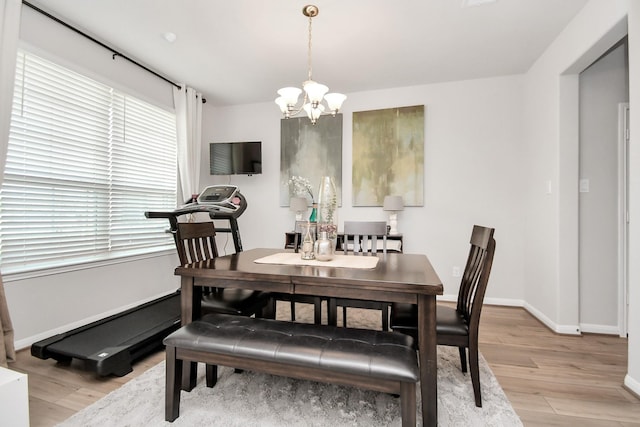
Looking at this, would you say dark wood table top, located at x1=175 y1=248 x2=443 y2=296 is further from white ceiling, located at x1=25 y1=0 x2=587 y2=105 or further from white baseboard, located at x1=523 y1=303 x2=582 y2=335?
white ceiling, located at x1=25 y1=0 x2=587 y2=105

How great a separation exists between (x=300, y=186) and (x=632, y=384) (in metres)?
3.54

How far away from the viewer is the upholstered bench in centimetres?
124

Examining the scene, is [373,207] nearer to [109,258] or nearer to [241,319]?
[241,319]

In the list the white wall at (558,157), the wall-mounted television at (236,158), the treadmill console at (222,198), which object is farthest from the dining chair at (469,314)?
the wall-mounted television at (236,158)

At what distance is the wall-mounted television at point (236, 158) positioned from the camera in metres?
4.27

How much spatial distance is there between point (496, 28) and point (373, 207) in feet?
7.26

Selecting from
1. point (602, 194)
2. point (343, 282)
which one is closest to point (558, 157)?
point (602, 194)

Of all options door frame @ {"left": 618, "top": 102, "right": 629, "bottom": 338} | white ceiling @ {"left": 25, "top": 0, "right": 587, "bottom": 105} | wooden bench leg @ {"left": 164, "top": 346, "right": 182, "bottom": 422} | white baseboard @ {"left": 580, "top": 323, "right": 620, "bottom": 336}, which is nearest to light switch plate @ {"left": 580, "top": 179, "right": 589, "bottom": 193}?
door frame @ {"left": 618, "top": 102, "right": 629, "bottom": 338}

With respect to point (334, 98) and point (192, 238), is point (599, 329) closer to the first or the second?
point (334, 98)

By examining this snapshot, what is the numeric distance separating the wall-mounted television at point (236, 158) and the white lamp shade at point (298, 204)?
2.27 feet

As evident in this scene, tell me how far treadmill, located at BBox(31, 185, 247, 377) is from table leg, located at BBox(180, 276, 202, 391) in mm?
547

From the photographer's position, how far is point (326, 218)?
6.27ft

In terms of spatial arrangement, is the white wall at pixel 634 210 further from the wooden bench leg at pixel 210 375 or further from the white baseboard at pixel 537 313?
the wooden bench leg at pixel 210 375

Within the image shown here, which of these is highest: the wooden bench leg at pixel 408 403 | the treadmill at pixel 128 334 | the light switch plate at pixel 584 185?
the light switch plate at pixel 584 185
